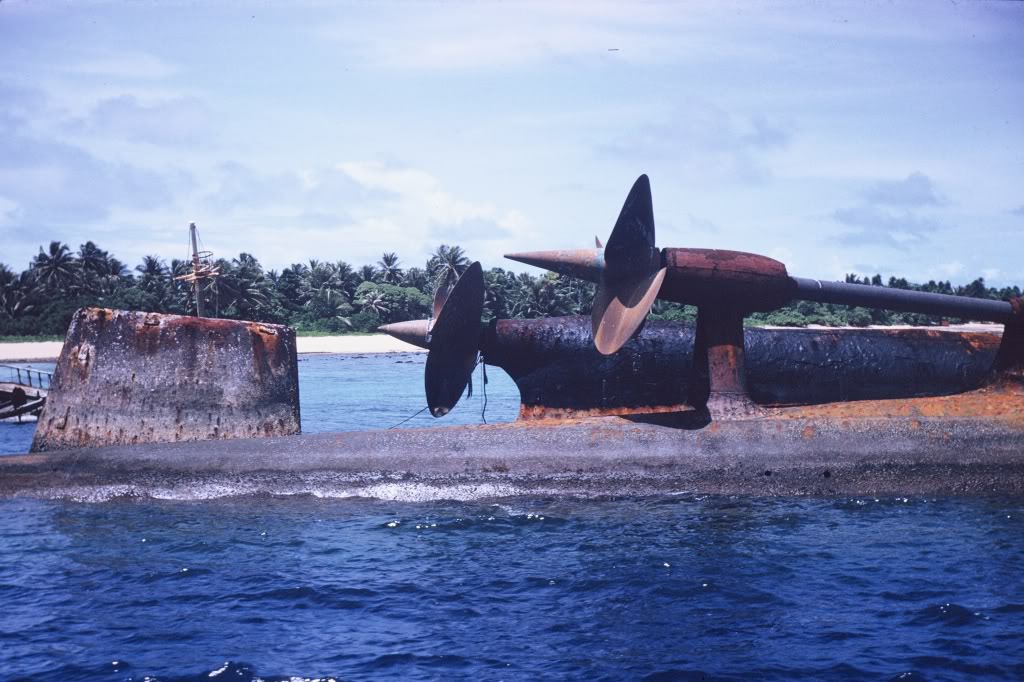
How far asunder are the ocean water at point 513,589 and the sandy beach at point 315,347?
65210 mm

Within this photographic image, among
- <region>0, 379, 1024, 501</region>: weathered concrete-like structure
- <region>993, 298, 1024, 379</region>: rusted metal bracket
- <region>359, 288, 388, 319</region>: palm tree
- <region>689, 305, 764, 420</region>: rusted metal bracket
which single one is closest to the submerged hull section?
<region>0, 379, 1024, 501</region>: weathered concrete-like structure

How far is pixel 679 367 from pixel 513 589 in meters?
5.22

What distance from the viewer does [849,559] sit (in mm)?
8727

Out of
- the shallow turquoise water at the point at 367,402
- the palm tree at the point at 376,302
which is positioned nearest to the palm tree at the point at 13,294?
the shallow turquoise water at the point at 367,402

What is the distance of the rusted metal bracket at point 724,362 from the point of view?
1114cm

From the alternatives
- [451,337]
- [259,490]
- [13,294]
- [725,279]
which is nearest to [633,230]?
[725,279]

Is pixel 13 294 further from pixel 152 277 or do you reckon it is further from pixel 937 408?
pixel 937 408

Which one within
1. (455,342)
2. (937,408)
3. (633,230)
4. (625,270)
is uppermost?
(633,230)

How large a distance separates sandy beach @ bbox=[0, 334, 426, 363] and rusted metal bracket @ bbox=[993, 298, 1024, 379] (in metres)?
65.1

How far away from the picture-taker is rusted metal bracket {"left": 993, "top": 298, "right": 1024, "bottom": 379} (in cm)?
1120

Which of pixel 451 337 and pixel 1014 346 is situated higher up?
pixel 451 337

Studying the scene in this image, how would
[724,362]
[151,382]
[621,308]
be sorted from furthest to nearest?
[151,382]
[724,362]
[621,308]

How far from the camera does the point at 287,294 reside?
318 feet

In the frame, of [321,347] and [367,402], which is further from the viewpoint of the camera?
[321,347]
